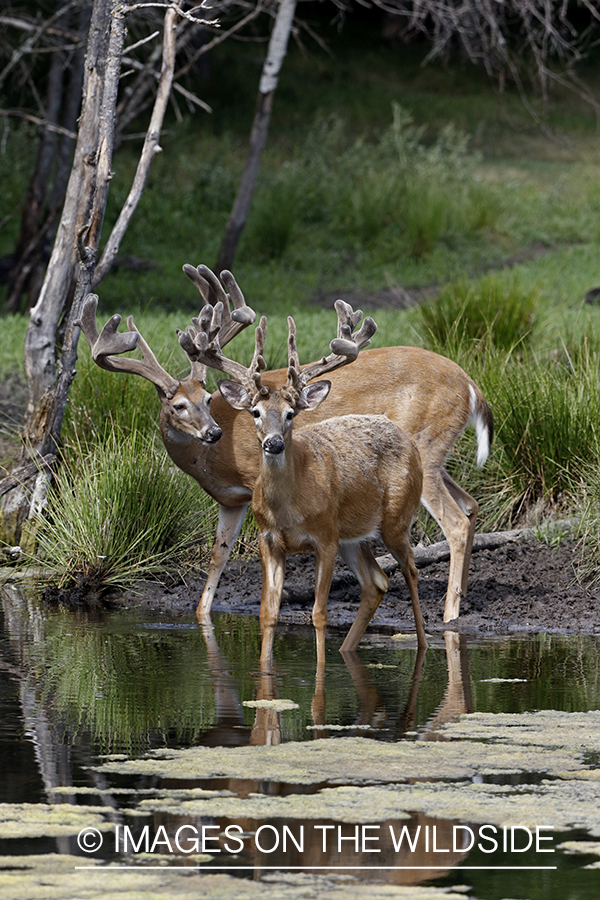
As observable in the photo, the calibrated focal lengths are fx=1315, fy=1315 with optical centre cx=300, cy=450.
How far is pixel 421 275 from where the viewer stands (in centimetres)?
2127

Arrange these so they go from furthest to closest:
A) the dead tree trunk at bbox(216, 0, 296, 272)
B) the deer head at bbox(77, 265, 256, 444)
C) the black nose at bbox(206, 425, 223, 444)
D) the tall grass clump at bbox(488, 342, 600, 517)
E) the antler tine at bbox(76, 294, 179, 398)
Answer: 1. the dead tree trunk at bbox(216, 0, 296, 272)
2. the tall grass clump at bbox(488, 342, 600, 517)
3. the antler tine at bbox(76, 294, 179, 398)
4. the deer head at bbox(77, 265, 256, 444)
5. the black nose at bbox(206, 425, 223, 444)

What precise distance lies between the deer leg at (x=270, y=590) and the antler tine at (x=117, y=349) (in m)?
1.93

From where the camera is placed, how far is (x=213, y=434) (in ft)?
27.2

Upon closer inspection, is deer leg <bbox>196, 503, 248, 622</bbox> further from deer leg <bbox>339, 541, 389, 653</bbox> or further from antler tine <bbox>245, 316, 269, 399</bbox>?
antler tine <bbox>245, 316, 269, 399</bbox>

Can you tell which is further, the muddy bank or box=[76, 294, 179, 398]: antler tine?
box=[76, 294, 179, 398]: antler tine

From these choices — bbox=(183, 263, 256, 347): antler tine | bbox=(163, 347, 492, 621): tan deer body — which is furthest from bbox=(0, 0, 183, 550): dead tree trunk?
bbox=(163, 347, 492, 621): tan deer body

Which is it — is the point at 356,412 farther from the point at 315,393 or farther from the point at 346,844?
the point at 346,844

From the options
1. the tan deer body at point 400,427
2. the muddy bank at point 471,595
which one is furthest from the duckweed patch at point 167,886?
the tan deer body at point 400,427

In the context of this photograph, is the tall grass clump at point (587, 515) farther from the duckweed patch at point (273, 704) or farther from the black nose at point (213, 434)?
the duckweed patch at point (273, 704)

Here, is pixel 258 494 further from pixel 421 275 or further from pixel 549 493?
pixel 421 275

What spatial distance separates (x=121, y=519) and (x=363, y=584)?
2.47 m

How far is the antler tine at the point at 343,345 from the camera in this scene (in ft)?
24.9

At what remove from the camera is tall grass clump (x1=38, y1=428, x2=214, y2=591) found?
9211 millimetres

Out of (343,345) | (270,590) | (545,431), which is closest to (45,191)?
(545,431)
